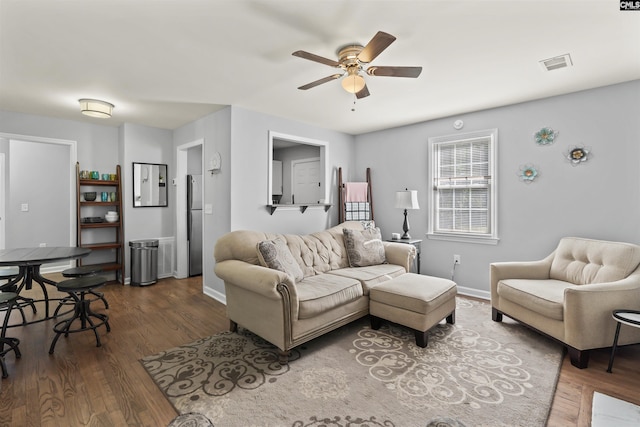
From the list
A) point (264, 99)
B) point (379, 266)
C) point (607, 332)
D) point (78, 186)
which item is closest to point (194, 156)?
point (78, 186)

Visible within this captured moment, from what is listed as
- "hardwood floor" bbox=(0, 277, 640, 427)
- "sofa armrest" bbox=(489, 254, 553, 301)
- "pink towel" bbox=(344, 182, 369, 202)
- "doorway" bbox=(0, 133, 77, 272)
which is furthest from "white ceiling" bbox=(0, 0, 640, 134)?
"hardwood floor" bbox=(0, 277, 640, 427)

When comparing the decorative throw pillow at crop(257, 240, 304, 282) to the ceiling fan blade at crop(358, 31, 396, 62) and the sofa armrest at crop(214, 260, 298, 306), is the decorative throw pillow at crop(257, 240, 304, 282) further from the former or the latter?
the ceiling fan blade at crop(358, 31, 396, 62)

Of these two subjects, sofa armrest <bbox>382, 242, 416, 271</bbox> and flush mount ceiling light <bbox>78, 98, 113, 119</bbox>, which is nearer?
flush mount ceiling light <bbox>78, 98, 113, 119</bbox>

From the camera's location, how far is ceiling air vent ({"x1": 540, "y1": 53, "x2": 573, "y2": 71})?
8.33 ft

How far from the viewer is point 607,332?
237 centimetres

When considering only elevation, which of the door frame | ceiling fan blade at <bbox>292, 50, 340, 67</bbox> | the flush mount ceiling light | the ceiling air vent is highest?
the ceiling air vent

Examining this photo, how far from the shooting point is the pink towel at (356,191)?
5.01 m

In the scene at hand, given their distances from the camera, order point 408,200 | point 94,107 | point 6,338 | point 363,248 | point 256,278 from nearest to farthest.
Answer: point 6,338 < point 256,278 < point 94,107 < point 363,248 < point 408,200

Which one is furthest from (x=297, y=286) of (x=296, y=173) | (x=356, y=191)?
(x=296, y=173)

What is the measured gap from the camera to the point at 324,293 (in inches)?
105

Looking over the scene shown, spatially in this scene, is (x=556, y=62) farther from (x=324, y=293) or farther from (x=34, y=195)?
(x=34, y=195)

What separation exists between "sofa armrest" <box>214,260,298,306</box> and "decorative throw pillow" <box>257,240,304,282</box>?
13 centimetres

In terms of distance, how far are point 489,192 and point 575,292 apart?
1.90 meters

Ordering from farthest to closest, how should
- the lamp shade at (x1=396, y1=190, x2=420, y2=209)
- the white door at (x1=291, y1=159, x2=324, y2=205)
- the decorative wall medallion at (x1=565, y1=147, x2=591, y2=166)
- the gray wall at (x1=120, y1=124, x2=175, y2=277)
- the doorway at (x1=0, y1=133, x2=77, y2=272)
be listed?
the white door at (x1=291, y1=159, x2=324, y2=205), the doorway at (x1=0, y1=133, x2=77, y2=272), the gray wall at (x1=120, y1=124, x2=175, y2=277), the lamp shade at (x1=396, y1=190, x2=420, y2=209), the decorative wall medallion at (x1=565, y1=147, x2=591, y2=166)
